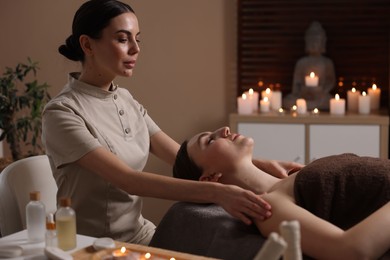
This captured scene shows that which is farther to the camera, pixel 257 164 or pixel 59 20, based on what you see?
pixel 59 20

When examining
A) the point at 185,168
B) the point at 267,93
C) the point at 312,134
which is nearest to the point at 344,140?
the point at 312,134

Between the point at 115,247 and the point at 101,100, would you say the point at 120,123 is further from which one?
the point at 115,247

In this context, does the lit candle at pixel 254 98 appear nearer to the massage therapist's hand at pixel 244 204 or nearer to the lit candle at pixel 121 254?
the massage therapist's hand at pixel 244 204

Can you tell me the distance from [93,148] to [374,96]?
6.58 feet

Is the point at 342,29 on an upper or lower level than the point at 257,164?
upper

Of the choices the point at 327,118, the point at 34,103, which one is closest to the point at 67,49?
the point at 34,103

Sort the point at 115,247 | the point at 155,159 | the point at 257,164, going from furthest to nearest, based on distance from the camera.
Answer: the point at 155,159 → the point at 257,164 → the point at 115,247

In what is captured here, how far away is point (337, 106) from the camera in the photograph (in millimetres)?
3447

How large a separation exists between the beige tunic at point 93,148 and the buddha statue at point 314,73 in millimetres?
1528

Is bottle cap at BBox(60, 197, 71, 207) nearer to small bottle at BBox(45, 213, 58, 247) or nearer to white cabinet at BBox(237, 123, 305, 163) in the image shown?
small bottle at BBox(45, 213, 58, 247)

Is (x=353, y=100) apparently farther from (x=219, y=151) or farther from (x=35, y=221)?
(x=35, y=221)

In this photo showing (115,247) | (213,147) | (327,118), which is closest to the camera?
(115,247)

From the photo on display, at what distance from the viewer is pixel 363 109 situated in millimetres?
3449

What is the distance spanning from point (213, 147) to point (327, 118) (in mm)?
1516
